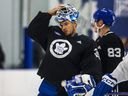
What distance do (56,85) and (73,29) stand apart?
36cm

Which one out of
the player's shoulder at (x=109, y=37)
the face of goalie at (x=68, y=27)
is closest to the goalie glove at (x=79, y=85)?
the face of goalie at (x=68, y=27)

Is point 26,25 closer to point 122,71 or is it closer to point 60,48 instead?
point 60,48

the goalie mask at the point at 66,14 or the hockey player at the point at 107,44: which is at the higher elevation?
the goalie mask at the point at 66,14

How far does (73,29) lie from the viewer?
3.90 m

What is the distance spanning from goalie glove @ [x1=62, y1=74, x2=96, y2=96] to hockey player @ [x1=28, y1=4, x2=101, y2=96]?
0.04 metres

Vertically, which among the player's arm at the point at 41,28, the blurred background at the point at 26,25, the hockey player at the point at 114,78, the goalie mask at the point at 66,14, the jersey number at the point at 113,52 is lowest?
the blurred background at the point at 26,25

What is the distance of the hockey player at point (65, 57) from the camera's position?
3.80 meters

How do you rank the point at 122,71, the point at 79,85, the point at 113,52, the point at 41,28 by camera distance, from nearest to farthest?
the point at 122,71
the point at 79,85
the point at 41,28
the point at 113,52

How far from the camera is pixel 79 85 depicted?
12.3 ft

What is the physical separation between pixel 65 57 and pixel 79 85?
197mm

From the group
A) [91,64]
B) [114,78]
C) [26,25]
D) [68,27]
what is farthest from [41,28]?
[26,25]

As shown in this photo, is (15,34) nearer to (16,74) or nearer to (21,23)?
(21,23)

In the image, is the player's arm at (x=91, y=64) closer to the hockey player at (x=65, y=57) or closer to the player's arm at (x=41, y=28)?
the hockey player at (x=65, y=57)

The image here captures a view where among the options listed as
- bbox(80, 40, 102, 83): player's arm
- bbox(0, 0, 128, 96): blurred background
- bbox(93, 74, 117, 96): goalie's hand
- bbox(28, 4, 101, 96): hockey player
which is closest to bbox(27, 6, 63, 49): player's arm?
bbox(28, 4, 101, 96): hockey player
